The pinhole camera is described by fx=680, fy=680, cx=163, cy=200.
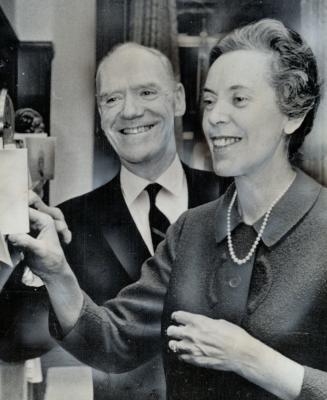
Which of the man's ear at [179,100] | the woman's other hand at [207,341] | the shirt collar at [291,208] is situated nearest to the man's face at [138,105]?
the man's ear at [179,100]

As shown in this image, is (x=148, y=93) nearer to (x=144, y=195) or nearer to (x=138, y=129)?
(x=138, y=129)

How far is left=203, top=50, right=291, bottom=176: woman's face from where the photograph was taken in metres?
2.07

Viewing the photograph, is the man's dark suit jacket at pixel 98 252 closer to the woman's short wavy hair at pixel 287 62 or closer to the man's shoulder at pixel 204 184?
the man's shoulder at pixel 204 184

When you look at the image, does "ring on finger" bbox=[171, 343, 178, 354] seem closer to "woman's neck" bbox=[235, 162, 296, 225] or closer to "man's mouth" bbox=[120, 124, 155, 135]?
"woman's neck" bbox=[235, 162, 296, 225]

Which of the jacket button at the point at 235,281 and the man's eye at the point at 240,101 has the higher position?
the man's eye at the point at 240,101

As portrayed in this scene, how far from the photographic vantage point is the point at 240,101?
2.09 m

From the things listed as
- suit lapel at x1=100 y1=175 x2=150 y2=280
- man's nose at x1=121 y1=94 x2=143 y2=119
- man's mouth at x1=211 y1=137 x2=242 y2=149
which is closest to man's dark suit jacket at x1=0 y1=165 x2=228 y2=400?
suit lapel at x1=100 y1=175 x2=150 y2=280

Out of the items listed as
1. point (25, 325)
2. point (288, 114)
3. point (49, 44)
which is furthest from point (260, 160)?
point (25, 325)

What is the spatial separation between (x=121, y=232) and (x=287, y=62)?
2.43ft

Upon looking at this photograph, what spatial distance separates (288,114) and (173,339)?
31.1 inches

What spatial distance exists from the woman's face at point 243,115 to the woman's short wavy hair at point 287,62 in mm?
22

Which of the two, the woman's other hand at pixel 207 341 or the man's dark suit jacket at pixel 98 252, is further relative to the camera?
the man's dark suit jacket at pixel 98 252

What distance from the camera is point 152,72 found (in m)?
2.14

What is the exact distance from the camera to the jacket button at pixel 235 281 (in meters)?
2.08
